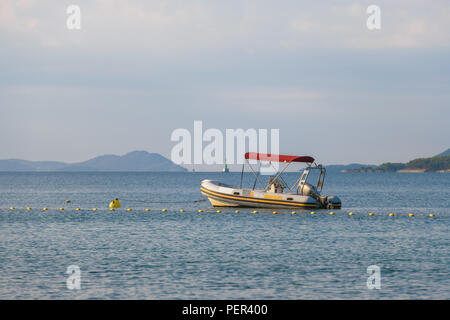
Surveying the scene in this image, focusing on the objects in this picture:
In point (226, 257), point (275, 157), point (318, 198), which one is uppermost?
point (275, 157)

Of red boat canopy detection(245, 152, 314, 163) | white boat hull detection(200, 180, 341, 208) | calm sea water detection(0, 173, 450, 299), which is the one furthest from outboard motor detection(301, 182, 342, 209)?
calm sea water detection(0, 173, 450, 299)

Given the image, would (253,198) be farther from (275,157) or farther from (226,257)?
(226,257)

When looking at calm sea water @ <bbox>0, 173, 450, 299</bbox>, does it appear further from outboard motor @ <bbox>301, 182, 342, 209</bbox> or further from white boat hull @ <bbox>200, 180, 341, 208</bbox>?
outboard motor @ <bbox>301, 182, 342, 209</bbox>

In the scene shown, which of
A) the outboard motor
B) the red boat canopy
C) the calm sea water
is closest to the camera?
the calm sea water

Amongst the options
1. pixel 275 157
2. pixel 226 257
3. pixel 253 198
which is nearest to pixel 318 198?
pixel 275 157

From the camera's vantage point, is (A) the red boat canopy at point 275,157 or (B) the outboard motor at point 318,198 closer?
(B) the outboard motor at point 318,198

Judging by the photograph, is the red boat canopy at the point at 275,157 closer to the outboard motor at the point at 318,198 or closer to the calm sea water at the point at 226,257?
the outboard motor at the point at 318,198

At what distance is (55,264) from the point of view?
2405 centimetres

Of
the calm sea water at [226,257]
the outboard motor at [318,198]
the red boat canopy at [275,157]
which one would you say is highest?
the red boat canopy at [275,157]

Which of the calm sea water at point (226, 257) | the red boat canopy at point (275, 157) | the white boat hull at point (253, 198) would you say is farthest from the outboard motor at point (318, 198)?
the calm sea water at point (226, 257)

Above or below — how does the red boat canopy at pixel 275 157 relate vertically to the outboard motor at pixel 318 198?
above

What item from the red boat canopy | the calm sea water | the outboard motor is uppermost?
the red boat canopy
